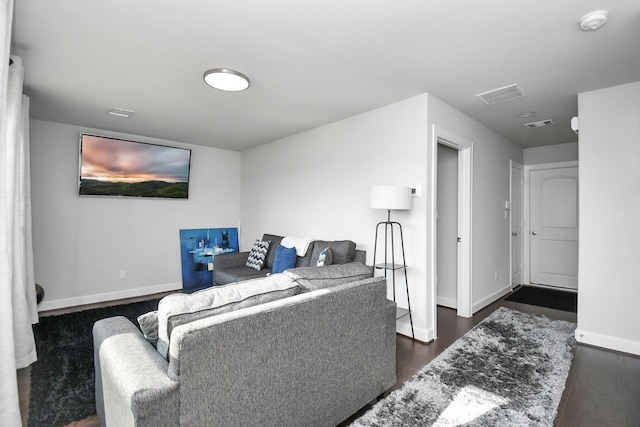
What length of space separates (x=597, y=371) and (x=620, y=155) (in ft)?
6.18

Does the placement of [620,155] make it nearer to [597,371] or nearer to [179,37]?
[597,371]

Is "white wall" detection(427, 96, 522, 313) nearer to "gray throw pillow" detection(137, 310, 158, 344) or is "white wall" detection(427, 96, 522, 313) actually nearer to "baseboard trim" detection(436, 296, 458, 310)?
"baseboard trim" detection(436, 296, 458, 310)

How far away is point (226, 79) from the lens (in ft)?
8.73

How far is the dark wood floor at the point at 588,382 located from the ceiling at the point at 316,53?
2.40 meters

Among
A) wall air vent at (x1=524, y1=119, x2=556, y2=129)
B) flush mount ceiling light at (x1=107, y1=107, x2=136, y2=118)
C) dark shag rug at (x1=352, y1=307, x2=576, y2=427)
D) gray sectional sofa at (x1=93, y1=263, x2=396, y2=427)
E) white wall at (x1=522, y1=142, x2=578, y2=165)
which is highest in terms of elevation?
flush mount ceiling light at (x1=107, y1=107, x2=136, y2=118)

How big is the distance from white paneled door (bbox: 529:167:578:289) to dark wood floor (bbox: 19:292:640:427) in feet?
→ 8.58

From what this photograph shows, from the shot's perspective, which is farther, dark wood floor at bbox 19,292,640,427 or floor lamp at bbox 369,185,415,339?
floor lamp at bbox 369,185,415,339

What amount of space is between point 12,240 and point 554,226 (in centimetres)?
681

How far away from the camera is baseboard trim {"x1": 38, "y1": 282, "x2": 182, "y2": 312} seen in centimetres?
400

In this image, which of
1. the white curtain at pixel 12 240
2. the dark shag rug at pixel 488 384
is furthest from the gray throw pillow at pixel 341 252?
the white curtain at pixel 12 240

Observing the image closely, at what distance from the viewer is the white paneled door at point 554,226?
4.96m

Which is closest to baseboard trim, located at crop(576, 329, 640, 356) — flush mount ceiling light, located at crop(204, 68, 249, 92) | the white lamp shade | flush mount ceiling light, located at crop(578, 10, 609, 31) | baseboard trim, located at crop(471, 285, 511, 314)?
baseboard trim, located at crop(471, 285, 511, 314)

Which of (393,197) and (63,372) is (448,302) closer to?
(393,197)

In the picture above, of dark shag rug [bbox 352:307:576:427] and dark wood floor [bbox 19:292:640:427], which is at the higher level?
dark shag rug [bbox 352:307:576:427]
